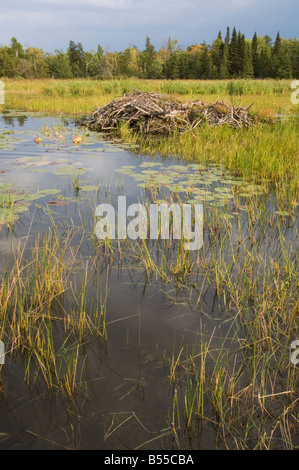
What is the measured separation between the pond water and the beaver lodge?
414 cm

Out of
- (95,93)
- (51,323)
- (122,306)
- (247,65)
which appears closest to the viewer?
(51,323)

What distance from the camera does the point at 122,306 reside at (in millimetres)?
2492

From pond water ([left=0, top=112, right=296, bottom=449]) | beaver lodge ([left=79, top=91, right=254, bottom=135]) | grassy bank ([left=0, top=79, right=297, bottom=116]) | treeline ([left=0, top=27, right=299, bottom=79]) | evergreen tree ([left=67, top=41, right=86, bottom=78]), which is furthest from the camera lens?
evergreen tree ([left=67, top=41, right=86, bottom=78])

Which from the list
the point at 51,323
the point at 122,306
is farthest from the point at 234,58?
the point at 51,323

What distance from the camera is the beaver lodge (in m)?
9.51

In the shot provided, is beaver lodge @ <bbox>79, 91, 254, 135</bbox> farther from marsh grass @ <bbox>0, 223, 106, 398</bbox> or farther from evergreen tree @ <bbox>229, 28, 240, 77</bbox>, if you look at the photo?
evergreen tree @ <bbox>229, 28, 240, 77</bbox>

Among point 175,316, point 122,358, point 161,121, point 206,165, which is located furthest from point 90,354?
point 161,121

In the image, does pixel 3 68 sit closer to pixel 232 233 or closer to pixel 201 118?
pixel 201 118

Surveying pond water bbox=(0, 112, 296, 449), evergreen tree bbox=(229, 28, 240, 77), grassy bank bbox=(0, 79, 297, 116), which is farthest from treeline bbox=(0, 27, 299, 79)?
pond water bbox=(0, 112, 296, 449)

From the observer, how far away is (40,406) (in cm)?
166

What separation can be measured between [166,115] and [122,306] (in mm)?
7881

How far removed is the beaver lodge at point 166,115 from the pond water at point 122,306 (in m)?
4.14

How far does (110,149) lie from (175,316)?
242 inches

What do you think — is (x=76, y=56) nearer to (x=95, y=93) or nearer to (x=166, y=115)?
(x=95, y=93)
